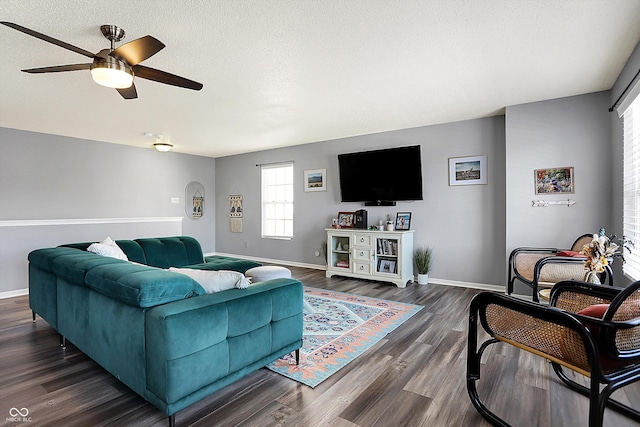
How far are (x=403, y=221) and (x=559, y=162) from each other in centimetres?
214

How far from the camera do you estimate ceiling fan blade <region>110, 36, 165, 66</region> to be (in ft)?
6.30

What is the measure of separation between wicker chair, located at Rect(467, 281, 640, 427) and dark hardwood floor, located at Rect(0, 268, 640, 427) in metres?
0.22

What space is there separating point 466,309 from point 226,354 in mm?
2875

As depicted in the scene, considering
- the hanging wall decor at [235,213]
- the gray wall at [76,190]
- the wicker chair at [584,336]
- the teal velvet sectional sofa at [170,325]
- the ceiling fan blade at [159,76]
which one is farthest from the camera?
the hanging wall decor at [235,213]

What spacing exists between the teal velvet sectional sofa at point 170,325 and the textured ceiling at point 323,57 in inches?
64.2

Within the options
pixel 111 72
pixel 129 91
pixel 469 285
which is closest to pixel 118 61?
pixel 111 72

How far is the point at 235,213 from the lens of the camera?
741 cm

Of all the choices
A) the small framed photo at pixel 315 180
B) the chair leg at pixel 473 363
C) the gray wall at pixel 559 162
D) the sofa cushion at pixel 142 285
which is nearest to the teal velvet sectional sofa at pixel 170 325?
the sofa cushion at pixel 142 285

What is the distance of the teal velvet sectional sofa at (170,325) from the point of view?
1.58 meters

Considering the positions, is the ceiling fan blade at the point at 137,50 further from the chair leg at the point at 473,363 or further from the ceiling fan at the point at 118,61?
the chair leg at the point at 473,363

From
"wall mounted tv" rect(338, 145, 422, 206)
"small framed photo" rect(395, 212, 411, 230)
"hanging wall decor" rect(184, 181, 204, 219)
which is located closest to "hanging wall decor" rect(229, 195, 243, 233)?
"hanging wall decor" rect(184, 181, 204, 219)

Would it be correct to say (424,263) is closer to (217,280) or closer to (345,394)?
(345,394)

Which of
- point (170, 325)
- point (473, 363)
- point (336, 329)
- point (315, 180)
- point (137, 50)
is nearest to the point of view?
point (170, 325)

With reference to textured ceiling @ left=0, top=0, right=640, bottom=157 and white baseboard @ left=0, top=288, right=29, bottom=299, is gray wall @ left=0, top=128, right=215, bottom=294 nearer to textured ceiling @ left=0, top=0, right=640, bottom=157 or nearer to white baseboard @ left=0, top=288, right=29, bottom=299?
white baseboard @ left=0, top=288, right=29, bottom=299
